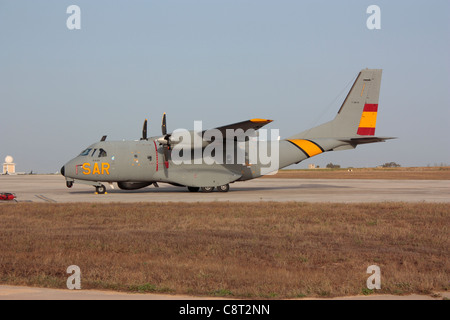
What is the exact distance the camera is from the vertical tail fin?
3222cm

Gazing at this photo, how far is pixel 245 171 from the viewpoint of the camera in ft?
102

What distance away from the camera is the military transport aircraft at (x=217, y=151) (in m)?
28.9

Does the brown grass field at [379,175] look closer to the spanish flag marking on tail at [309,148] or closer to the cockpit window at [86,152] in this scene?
the spanish flag marking on tail at [309,148]

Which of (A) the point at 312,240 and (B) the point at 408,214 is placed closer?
(A) the point at 312,240

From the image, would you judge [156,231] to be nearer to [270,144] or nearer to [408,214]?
[408,214]

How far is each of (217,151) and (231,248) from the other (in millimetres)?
18610

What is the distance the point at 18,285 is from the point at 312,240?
7.95 m

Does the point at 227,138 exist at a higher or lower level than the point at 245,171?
higher

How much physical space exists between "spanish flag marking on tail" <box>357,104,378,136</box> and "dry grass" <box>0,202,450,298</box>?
12640 millimetres

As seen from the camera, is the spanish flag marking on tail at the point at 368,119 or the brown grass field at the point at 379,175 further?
the brown grass field at the point at 379,175

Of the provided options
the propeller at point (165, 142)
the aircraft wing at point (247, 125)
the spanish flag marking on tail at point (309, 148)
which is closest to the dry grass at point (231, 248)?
the aircraft wing at point (247, 125)

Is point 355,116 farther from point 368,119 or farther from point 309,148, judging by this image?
point 309,148

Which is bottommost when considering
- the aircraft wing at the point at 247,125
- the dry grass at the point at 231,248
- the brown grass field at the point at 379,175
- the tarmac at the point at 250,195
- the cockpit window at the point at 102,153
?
the brown grass field at the point at 379,175
